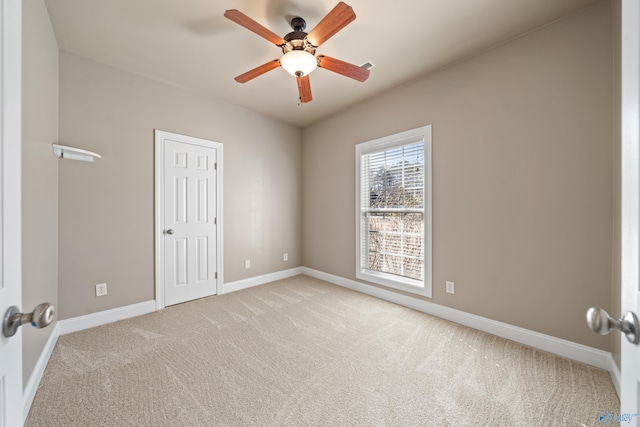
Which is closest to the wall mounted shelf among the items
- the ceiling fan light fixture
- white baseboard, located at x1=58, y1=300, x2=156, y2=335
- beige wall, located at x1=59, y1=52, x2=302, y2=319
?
beige wall, located at x1=59, y1=52, x2=302, y2=319

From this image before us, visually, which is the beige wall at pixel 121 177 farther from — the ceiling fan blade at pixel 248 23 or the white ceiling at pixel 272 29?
the ceiling fan blade at pixel 248 23

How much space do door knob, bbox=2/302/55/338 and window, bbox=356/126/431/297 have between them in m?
2.97

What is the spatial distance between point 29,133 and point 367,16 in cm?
262

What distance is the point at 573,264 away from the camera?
201 cm

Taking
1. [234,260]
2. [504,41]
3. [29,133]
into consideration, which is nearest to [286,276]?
[234,260]

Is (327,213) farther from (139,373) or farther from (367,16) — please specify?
(139,373)

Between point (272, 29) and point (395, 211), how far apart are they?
2402 millimetres

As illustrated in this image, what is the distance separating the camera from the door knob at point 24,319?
586mm

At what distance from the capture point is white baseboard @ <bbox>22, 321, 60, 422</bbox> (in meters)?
1.51

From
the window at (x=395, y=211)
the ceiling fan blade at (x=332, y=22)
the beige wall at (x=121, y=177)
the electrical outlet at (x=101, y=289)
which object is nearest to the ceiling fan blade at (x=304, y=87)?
the ceiling fan blade at (x=332, y=22)

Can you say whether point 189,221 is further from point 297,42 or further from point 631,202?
point 631,202
